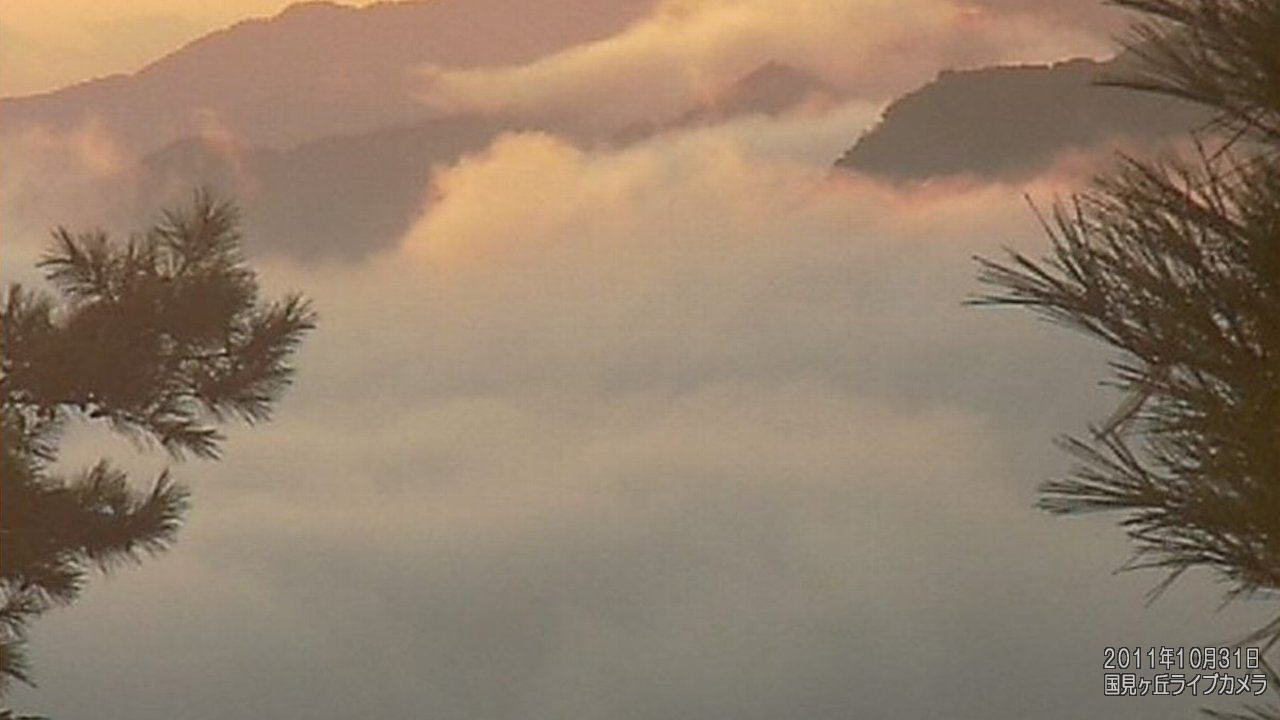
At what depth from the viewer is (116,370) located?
1.92 meters

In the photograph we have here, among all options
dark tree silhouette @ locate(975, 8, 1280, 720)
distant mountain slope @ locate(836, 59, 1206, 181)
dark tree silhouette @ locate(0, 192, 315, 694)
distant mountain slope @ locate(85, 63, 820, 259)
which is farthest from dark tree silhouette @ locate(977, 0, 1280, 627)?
distant mountain slope @ locate(85, 63, 820, 259)

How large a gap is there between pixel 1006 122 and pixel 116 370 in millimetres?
1488

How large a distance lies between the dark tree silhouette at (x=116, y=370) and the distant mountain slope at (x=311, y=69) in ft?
3.22

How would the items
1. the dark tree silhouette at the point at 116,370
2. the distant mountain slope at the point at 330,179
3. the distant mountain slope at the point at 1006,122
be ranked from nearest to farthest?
the dark tree silhouette at the point at 116,370, the distant mountain slope at the point at 1006,122, the distant mountain slope at the point at 330,179

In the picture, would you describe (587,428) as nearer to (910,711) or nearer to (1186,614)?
(910,711)

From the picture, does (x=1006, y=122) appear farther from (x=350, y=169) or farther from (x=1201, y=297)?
(x=1201, y=297)
